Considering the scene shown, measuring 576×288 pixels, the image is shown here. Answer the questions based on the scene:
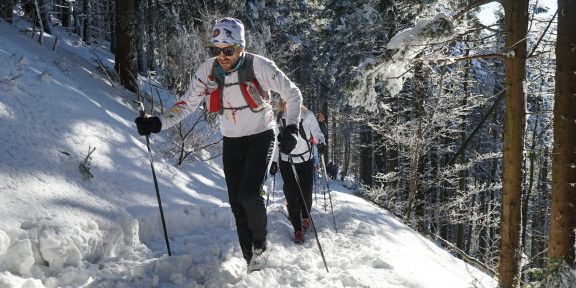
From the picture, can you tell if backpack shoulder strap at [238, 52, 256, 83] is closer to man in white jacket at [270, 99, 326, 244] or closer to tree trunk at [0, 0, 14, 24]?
man in white jacket at [270, 99, 326, 244]

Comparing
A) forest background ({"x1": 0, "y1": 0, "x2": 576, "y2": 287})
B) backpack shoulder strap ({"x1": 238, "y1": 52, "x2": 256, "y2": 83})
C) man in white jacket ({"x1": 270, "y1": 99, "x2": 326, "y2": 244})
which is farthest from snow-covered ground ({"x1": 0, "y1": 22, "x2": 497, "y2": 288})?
backpack shoulder strap ({"x1": 238, "y1": 52, "x2": 256, "y2": 83})

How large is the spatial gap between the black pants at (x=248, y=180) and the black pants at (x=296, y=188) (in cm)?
121

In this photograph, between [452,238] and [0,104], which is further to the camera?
[452,238]

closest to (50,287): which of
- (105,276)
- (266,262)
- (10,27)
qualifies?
(105,276)

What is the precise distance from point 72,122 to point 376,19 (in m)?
13.9

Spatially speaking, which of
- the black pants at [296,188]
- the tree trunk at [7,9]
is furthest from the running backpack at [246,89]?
the tree trunk at [7,9]

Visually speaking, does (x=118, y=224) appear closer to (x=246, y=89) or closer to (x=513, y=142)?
(x=246, y=89)

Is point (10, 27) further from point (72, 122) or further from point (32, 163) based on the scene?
point (32, 163)

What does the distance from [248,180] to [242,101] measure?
2.32 feet

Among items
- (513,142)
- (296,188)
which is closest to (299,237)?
(296,188)

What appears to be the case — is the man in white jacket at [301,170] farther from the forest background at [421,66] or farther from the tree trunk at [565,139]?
the tree trunk at [565,139]

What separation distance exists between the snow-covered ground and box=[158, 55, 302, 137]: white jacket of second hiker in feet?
3.93

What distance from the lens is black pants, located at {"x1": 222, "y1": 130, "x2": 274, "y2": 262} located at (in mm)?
3852

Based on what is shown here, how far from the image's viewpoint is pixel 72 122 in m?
6.05
